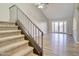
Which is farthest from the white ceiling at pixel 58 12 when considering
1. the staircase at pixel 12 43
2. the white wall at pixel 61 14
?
the staircase at pixel 12 43

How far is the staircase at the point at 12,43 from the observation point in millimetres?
2604

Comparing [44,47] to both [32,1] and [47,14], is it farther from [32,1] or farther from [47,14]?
[32,1]

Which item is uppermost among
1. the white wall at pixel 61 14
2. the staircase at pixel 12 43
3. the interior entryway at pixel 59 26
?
the white wall at pixel 61 14

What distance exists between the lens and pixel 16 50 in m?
2.82

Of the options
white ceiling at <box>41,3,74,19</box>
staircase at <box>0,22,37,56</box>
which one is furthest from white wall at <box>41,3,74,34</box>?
staircase at <box>0,22,37,56</box>

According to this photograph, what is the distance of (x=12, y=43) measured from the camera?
304 cm

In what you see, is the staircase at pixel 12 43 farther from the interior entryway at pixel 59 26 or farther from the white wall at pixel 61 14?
the white wall at pixel 61 14

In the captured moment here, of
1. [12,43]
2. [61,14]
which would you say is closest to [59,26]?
[61,14]

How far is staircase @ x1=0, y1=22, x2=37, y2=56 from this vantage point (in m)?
2.60

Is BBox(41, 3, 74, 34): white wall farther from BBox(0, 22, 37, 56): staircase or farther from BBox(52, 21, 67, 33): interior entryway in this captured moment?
BBox(0, 22, 37, 56): staircase

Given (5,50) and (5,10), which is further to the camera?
(5,10)

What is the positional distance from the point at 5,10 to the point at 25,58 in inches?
57.9

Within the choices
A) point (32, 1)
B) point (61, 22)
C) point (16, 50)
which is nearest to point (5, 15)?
point (16, 50)

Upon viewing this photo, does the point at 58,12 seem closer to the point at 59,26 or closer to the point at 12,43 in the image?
the point at 59,26
